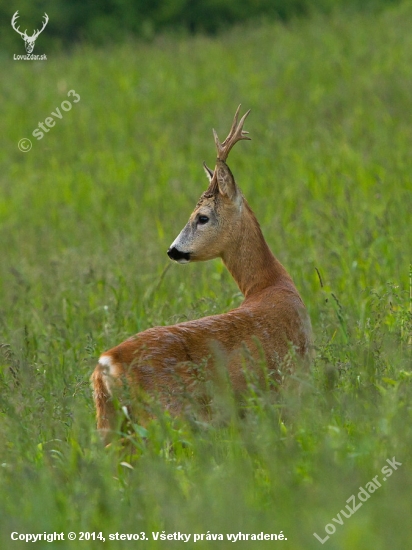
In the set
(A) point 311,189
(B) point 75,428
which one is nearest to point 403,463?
(B) point 75,428

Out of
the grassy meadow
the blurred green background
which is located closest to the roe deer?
the grassy meadow

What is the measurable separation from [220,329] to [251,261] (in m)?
0.94

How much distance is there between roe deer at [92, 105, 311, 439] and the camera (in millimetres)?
3682

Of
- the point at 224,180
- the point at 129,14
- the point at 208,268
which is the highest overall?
the point at 129,14

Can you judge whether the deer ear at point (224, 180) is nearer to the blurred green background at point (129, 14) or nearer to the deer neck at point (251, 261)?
the deer neck at point (251, 261)

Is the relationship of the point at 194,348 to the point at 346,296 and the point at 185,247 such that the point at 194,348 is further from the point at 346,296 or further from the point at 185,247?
the point at 346,296

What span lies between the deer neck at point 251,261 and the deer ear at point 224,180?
0.45 feet

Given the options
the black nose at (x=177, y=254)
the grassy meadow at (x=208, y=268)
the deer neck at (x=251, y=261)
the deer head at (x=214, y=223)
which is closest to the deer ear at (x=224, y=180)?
the deer head at (x=214, y=223)

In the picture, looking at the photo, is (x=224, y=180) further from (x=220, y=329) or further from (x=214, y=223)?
(x=220, y=329)

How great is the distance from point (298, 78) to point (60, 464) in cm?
1136

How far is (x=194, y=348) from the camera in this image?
3.84 meters

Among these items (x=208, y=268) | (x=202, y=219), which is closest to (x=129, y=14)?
(x=208, y=268)

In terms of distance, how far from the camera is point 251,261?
15.9ft

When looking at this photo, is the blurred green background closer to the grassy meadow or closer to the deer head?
the grassy meadow
